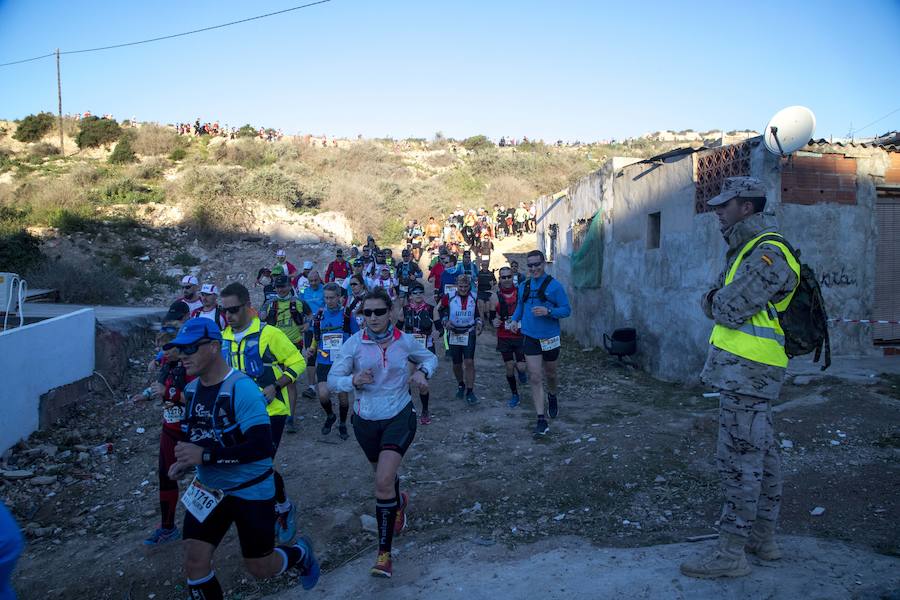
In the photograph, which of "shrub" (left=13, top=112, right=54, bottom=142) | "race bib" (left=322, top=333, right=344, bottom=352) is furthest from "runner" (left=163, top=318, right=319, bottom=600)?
"shrub" (left=13, top=112, right=54, bottom=142)

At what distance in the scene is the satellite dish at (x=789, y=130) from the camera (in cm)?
773

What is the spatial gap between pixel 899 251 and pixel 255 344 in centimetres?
928

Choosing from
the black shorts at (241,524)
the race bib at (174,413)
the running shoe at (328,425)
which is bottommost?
the running shoe at (328,425)

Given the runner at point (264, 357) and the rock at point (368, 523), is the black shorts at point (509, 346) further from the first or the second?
the runner at point (264, 357)

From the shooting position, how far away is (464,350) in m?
9.37

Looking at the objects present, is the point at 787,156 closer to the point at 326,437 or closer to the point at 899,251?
the point at 899,251

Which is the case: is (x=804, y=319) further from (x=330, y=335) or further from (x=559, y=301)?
(x=330, y=335)

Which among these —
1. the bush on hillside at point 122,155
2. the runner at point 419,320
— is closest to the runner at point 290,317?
the runner at point 419,320

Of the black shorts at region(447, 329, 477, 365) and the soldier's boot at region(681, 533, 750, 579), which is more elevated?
the black shorts at region(447, 329, 477, 365)

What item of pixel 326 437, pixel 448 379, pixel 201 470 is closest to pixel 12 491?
pixel 326 437

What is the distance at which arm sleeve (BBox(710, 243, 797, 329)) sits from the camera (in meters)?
3.36

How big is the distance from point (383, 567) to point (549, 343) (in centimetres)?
393

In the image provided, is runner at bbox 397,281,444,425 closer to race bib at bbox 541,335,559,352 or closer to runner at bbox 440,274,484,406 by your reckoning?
runner at bbox 440,274,484,406

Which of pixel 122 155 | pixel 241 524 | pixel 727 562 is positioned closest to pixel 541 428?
pixel 727 562
